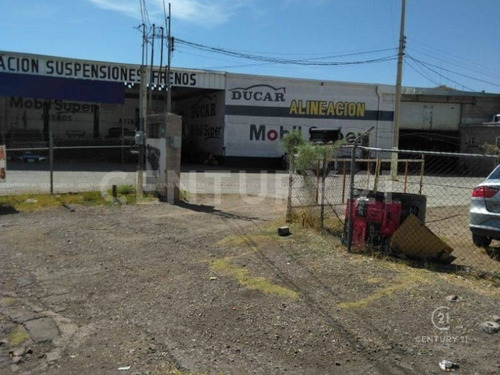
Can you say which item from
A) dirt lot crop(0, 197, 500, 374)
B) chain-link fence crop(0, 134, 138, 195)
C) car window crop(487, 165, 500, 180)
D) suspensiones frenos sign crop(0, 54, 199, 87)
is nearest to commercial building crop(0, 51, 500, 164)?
suspensiones frenos sign crop(0, 54, 199, 87)

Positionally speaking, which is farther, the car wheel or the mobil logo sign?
the mobil logo sign

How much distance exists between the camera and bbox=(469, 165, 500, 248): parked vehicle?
6.81m

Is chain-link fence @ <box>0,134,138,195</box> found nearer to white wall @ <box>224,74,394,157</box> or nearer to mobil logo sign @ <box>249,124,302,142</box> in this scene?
white wall @ <box>224,74,394,157</box>

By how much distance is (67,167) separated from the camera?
82.7 feet

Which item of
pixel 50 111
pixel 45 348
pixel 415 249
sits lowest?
pixel 45 348

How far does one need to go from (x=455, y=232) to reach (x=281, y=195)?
6564mm

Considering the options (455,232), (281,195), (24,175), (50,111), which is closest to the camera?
(455,232)

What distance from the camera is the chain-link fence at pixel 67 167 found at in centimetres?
1462

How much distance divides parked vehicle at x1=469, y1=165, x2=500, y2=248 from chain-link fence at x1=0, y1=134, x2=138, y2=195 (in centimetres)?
1041

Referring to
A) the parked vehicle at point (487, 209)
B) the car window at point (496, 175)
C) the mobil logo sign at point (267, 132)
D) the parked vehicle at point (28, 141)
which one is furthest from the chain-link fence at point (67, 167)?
the car window at point (496, 175)

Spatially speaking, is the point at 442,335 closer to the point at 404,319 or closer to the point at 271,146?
the point at 404,319

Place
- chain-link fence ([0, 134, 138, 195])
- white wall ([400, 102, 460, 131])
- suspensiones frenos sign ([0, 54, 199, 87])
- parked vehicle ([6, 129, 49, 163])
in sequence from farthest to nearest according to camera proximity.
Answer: white wall ([400, 102, 460, 131]) < parked vehicle ([6, 129, 49, 163]) < suspensiones frenos sign ([0, 54, 199, 87]) < chain-link fence ([0, 134, 138, 195])

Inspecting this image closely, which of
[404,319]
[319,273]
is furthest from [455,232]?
[404,319]

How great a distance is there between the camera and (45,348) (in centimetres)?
434
